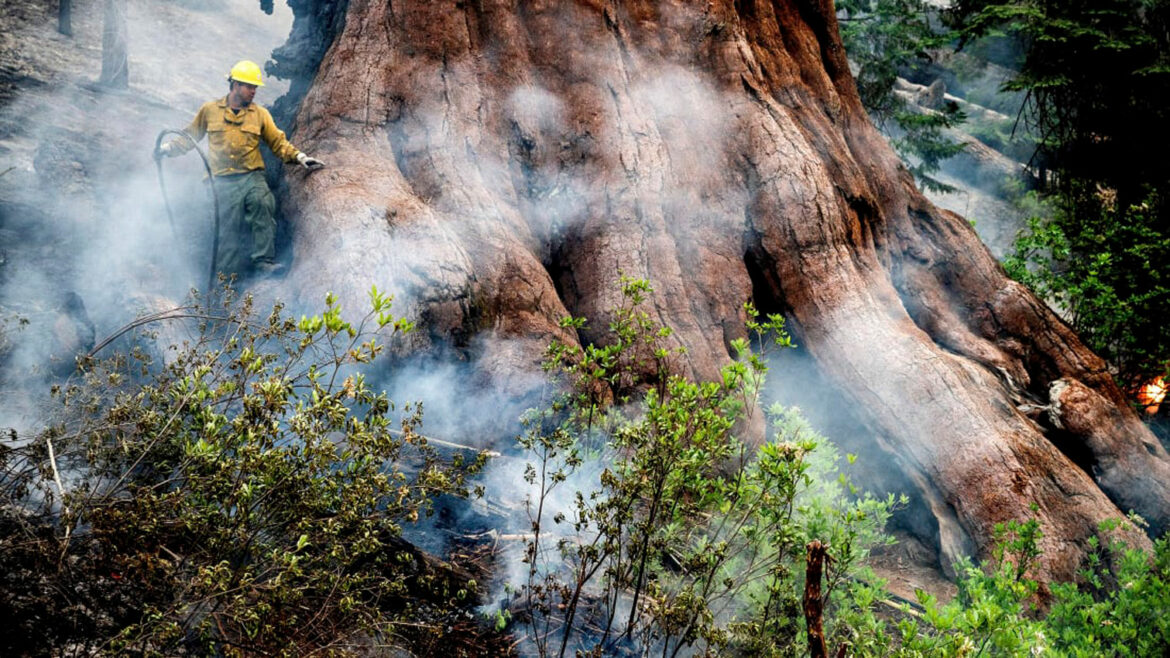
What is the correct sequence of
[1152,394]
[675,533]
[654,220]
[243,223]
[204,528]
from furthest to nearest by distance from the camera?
[1152,394]
[654,220]
[243,223]
[675,533]
[204,528]

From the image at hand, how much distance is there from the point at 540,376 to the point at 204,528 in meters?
2.57

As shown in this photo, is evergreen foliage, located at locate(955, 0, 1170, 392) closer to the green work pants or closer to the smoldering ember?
the smoldering ember

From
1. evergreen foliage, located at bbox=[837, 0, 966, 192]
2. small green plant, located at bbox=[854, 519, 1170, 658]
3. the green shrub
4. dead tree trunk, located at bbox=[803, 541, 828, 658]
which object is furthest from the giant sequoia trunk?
evergreen foliage, located at bbox=[837, 0, 966, 192]

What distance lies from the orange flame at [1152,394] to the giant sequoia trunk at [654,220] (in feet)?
8.24

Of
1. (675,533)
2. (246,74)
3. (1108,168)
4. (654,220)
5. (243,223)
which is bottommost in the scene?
(675,533)

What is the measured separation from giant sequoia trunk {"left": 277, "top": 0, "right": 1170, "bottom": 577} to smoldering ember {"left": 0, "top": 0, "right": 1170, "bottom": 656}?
3 cm

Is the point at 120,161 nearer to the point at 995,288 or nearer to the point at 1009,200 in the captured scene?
the point at 995,288

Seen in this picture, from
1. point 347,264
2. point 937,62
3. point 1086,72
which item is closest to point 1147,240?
point 1086,72

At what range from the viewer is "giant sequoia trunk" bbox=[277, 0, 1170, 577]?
5383mm

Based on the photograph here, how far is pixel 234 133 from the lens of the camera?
18.9 ft

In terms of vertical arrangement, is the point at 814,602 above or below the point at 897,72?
below

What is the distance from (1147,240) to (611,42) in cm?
722

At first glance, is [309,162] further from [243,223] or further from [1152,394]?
[1152,394]

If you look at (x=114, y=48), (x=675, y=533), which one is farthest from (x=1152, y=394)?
(x=114, y=48)
